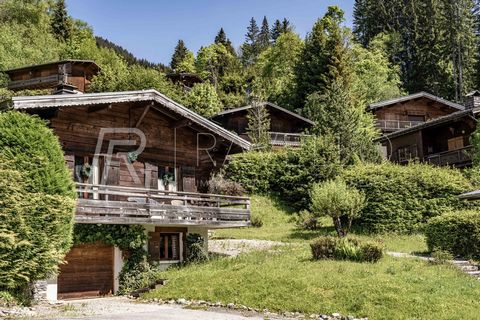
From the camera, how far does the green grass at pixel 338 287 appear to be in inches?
530

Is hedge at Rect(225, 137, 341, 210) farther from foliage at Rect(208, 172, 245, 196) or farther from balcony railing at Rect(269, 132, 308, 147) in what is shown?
balcony railing at Rect(269, 132, 308, 147)

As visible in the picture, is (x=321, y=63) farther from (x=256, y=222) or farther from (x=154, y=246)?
(x=154, y=246)

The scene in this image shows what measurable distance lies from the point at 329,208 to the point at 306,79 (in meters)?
34.4

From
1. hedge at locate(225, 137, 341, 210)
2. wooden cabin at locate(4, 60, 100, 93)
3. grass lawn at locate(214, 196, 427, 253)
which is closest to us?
grass lawn at locate(214, 196, 427, 253)

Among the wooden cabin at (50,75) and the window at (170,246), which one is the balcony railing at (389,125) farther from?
the window at (170,246)

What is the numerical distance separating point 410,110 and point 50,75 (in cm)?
3652

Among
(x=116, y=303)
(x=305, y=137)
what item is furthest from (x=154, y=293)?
(x=305, y=137)

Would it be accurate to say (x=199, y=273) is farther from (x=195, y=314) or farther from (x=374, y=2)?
(x=374, y=2)

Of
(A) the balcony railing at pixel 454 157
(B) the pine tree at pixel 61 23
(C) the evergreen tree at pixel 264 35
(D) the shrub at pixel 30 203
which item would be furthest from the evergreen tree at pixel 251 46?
(D) the shrub at pixel 30 203

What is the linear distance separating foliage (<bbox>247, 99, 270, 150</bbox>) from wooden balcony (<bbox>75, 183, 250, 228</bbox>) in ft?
65.6

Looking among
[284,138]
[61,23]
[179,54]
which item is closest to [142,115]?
[284,138]

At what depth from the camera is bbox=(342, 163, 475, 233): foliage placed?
29.0 meters

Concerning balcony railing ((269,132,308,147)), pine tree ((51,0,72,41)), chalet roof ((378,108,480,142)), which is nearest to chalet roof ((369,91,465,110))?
chalet roof ((378,108,480,142))

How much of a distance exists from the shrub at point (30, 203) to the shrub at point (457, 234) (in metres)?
14.3
